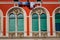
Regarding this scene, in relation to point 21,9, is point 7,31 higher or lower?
lower

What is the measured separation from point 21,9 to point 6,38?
2.80 metres

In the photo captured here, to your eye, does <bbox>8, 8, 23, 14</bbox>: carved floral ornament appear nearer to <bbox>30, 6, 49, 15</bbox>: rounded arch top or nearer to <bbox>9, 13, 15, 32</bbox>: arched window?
<bbox>9, 13, 15, 32</bbox>: arched window

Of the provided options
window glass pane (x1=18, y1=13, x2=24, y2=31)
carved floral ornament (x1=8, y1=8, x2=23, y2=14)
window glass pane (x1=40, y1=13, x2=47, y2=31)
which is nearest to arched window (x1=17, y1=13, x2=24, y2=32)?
window glass pane (x1=18, y1=13, x2=24, y2=31)

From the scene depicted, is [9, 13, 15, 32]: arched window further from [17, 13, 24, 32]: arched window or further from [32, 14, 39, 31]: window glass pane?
[32, 14, 39, 31]: window glass pane

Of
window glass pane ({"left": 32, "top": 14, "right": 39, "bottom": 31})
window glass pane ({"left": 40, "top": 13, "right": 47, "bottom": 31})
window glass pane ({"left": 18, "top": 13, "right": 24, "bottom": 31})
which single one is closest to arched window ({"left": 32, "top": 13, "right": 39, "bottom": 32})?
window glass pane ({"left": 32, "top": 14, "right": 39, "bottom": 31})

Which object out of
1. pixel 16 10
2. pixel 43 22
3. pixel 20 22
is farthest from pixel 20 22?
pixel 43 22

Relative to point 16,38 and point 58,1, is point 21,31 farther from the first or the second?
point 58,1

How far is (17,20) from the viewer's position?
23953 mm

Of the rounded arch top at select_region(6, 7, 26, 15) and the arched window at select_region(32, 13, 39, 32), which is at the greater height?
the rounded arch top at select_region(6, 7, 26, 15)

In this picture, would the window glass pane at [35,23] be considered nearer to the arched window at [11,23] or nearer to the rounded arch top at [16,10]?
the rounded arch top at [16,10]

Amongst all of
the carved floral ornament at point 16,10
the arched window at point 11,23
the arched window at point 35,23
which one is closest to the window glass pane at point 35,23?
the arched window at point 35,23

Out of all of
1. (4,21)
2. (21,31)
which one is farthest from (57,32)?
(4,21)

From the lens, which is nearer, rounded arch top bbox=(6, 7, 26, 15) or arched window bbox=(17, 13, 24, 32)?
arched window bbox=(17, 13, 24, 32)

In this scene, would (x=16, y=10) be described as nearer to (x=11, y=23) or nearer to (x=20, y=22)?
(x=20, y=22)
